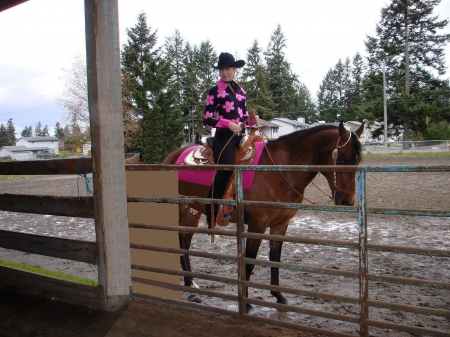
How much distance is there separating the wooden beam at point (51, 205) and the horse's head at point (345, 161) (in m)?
2.32

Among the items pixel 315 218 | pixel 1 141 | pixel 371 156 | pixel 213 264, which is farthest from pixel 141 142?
pixel 1 141

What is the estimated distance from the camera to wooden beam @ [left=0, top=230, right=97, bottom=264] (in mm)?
3506

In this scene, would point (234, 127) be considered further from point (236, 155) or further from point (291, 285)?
point (291, 285)

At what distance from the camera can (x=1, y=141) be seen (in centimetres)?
10156

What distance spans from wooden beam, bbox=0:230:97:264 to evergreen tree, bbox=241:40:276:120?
47.6m

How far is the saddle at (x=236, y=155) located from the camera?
4016mm

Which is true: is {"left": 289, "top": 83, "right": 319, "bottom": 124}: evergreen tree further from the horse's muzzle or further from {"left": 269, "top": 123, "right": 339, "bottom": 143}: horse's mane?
the horse's muzzle

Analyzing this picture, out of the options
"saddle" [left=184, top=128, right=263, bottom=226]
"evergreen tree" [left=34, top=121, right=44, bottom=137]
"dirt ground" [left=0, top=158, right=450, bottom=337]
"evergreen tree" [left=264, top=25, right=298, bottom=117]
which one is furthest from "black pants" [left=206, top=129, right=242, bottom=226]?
"evergreen tree" [left=34, top=121, right=44, bottom=137]

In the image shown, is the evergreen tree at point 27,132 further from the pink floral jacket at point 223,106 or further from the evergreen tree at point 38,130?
the pink floral jacket at point 223,106

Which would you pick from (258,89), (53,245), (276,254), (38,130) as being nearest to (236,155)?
(276,254)

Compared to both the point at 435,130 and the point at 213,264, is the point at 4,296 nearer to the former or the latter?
the point at 213,264

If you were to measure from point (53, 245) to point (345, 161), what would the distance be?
305 centimetres

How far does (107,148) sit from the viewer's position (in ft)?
11.2

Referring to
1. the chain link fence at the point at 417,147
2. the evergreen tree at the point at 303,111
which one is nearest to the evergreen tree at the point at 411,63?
the chain link fence at the point at 417,147
